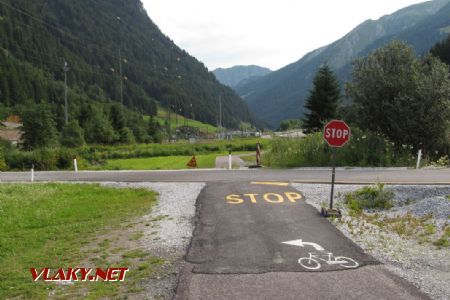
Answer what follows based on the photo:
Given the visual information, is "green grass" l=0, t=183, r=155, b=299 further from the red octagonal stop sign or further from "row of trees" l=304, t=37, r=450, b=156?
"row of trees" l=304, t=37, r=450, b=156

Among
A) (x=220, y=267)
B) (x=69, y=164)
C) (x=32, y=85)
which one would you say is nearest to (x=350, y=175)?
(x=220, y=267)

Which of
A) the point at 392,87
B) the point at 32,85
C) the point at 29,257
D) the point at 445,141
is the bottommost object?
the point at 29,257

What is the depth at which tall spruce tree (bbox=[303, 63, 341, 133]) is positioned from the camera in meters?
53.7

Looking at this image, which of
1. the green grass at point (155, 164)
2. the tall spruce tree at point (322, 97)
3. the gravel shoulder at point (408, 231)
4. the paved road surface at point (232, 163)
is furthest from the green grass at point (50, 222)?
the tall spruce tree at point (322, 97)

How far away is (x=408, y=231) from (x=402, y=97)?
21419 millimetres

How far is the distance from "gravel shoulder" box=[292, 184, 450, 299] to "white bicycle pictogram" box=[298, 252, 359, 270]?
0.70 metres

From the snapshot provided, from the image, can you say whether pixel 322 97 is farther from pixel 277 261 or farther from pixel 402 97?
pixel 277 261

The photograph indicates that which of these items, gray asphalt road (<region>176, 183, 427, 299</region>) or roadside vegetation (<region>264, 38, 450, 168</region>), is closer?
gray asphalt road (<region>176, 183, 427, 299</region>)

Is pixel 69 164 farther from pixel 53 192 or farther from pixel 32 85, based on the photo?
pixel 32 85

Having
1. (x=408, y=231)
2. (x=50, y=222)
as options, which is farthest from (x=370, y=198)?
(x=50, y=222)

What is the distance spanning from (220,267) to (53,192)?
13.4m

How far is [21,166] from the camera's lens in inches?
1400

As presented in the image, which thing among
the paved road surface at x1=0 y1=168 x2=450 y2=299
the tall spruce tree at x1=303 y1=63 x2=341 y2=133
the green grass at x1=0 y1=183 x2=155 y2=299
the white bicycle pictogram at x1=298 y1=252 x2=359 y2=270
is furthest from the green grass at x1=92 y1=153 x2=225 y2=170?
the white bicycle pictogram at x1=298 y1=252 x2=359 y2=270

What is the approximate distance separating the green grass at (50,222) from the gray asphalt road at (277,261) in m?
2.14
